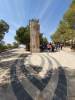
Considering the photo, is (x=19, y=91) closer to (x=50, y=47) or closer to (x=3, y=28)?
(x=50, y=47)

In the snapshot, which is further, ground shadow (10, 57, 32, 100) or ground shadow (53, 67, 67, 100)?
ground shadow (10, 57, 32, 100)

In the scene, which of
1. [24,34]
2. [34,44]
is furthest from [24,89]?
[24,34]

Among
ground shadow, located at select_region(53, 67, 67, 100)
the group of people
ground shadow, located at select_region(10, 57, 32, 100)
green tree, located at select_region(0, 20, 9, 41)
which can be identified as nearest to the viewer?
ground shadow, located at select_region(53, 67, 67, 100)

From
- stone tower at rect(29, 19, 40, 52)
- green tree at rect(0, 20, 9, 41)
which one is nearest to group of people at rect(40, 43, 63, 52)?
stone tower at rect(29, 19, 40, 52)

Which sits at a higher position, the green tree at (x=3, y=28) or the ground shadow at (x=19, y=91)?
the green tree at (x=3, y=28)

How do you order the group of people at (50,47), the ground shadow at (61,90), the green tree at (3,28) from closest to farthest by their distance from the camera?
the ground shadow at (61,90)
the group of people at (50,47)
the green tree at (3,28)

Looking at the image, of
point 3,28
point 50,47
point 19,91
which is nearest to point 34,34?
point 50,47

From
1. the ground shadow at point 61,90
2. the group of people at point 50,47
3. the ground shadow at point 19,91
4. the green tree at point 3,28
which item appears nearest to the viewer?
the ground shadow at point 61,90

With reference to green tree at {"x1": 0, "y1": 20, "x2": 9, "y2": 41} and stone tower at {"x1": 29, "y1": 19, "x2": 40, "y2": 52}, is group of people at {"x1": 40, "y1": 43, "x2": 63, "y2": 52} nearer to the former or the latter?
stone tower at {"x1": 29, "y1": 19, "x2": 40, "y2": 52}

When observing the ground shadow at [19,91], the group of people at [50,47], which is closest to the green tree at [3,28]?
the group of people at [50,47]

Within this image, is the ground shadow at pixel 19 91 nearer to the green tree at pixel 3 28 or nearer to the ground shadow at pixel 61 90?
the ground shadow at pixel 61 90

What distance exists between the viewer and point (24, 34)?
2121 inches

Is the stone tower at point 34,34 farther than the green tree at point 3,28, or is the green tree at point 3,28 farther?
the green tree at point 3,28

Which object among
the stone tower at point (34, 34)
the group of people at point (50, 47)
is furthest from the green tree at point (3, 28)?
the stone tower at point (34, 34)
